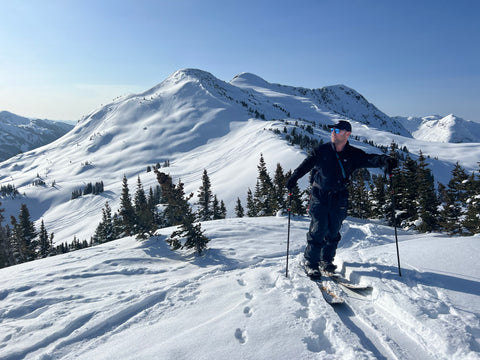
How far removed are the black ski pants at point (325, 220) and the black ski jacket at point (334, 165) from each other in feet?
0.43

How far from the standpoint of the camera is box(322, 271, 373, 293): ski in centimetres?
449

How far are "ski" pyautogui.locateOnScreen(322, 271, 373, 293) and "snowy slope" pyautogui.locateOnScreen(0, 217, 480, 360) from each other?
137mm

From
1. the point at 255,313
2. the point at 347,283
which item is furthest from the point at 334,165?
the point at 255,313

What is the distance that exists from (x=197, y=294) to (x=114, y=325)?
5.15 feet

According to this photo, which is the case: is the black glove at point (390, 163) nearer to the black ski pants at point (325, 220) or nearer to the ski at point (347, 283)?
the black ski pants at point (325, 220)

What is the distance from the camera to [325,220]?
5430 mm

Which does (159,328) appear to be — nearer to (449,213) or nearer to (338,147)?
(338,147)

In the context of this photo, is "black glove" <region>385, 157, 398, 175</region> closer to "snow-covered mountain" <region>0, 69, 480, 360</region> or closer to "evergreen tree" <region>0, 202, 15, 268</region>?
"snow-covered mountain" <region>0, 69, 480, 360</region>

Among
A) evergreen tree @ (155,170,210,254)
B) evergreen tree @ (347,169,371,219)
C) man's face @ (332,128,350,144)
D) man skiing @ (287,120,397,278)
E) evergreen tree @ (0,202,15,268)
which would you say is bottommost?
evergreen tree @ (0,202,15,268)

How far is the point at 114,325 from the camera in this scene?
4.37m

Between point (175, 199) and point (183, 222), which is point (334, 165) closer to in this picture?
point (183, 222)

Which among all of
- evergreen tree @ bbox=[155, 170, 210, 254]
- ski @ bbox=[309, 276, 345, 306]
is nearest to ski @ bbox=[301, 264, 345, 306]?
ski @ bbox=[309, 276, 345, 306]

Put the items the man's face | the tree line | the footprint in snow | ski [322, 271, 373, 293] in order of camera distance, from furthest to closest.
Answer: the tree line
the man's face
ski [322, 271, 373, 293]
the footprint in snow

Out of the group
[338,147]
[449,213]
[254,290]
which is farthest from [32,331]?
[449,213]
